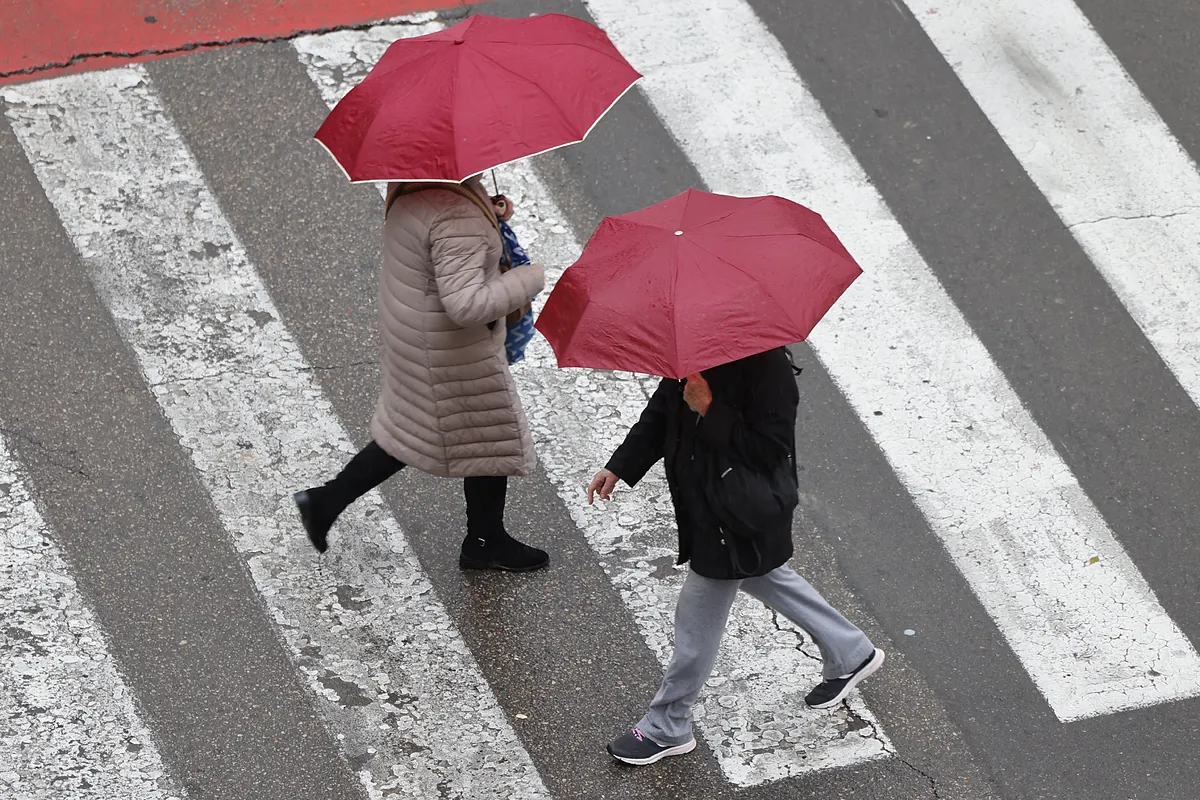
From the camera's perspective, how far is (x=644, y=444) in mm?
4879

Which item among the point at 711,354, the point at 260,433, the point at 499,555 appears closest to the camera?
the point at 711,354

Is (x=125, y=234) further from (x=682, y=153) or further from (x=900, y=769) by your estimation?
(x=900, y=769)

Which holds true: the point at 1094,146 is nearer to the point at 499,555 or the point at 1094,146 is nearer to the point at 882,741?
the point at 882,741

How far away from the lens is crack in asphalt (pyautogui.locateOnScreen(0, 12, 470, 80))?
754cm

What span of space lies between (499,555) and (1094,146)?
3.74 m

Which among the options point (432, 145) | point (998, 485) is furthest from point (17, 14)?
point (998, 485)

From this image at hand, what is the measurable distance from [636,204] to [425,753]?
2928mm

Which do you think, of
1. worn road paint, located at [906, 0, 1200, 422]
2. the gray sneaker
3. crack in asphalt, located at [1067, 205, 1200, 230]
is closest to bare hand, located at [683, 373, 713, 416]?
the gray sneaker

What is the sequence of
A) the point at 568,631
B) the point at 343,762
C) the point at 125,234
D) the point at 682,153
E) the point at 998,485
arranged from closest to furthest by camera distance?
1. the point at 343,762
2. the point at 568,631
3. the point at 998,485
4. the point at 125,234
5. the point at 682,153

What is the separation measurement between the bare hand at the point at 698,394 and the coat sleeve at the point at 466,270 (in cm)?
83

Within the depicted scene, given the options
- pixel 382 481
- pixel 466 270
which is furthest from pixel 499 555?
pixel 466 270

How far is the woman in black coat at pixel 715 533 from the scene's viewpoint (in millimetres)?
4520

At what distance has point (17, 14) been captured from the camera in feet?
25.5

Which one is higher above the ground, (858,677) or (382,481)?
(382,481)
